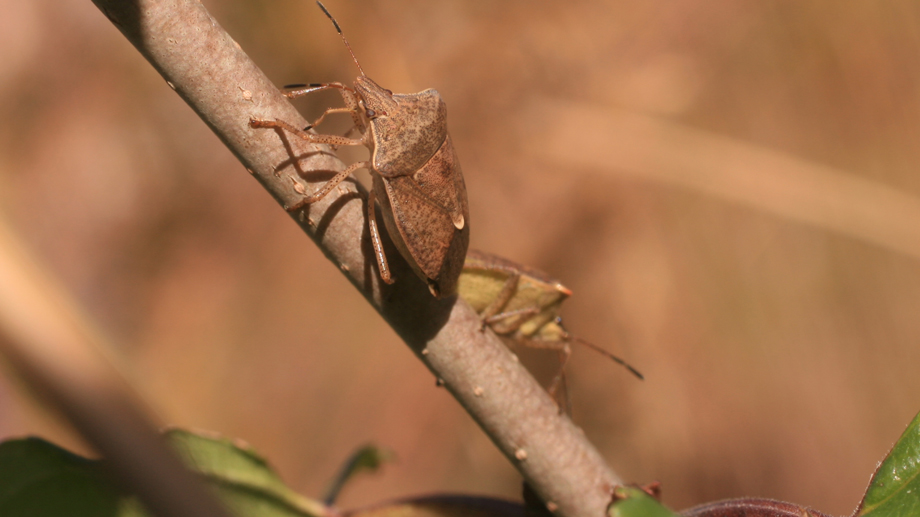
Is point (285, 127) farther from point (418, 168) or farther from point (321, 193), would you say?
point (418, 168)

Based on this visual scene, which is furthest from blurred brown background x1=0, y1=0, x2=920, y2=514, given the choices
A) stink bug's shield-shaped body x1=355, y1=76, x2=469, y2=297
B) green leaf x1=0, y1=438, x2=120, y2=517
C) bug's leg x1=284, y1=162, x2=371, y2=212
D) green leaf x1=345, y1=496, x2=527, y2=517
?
bug's leg x1=284, y1=162, x2=371, y2=212

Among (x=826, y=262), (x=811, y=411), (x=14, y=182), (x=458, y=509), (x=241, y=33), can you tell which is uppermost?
(x=14, y=182)

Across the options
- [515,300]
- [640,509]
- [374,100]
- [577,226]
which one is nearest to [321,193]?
[374,100]

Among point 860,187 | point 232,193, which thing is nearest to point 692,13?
point 860,187

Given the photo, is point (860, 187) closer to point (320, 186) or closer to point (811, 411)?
point (811, 411)

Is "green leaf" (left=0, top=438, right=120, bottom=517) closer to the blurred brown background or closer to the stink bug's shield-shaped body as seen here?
the stink bug's shield-shaped body

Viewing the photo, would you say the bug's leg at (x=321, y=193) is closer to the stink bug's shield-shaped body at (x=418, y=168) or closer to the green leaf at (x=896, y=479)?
the stink bug's shield-shaped body at (x=418, y=168)
